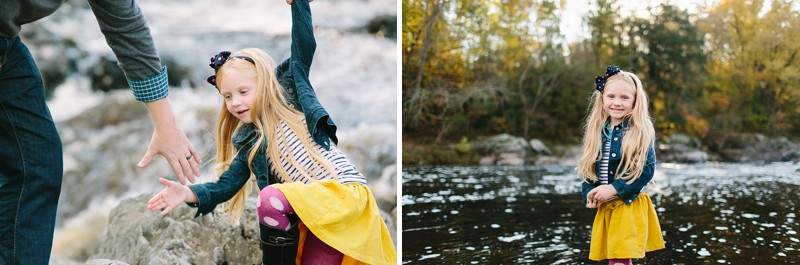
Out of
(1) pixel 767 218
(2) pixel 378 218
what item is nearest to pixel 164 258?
(2) pixel 378 218

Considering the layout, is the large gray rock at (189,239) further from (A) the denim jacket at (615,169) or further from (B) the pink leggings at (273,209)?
(A) the denim jacket at (615,169)

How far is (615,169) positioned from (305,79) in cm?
93

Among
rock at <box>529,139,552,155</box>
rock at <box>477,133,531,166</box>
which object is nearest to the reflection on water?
rock at <box>477,133,531,166</box>

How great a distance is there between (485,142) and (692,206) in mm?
5021

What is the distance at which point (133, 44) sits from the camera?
4.39 ft

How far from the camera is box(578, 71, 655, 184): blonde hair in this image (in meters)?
1.91

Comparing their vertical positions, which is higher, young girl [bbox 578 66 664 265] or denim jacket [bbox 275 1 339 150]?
denim jacket [bbox 275 1 339 150]

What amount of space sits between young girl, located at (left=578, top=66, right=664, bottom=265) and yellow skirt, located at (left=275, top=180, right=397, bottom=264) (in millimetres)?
709

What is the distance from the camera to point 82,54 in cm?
404

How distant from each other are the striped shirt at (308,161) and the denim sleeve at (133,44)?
0.35m

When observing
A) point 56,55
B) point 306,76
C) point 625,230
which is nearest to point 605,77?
point 625,230

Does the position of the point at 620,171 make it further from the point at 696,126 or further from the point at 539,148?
the point at 696,126

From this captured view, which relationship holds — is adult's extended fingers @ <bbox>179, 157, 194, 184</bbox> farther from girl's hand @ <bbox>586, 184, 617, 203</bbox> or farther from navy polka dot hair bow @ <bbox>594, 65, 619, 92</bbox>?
navy polka dot hair bow @ <bbox>594, 65, 619, 92</bbox>

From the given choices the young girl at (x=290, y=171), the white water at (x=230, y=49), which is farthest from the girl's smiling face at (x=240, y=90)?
the white water at (x=230, y=49)
